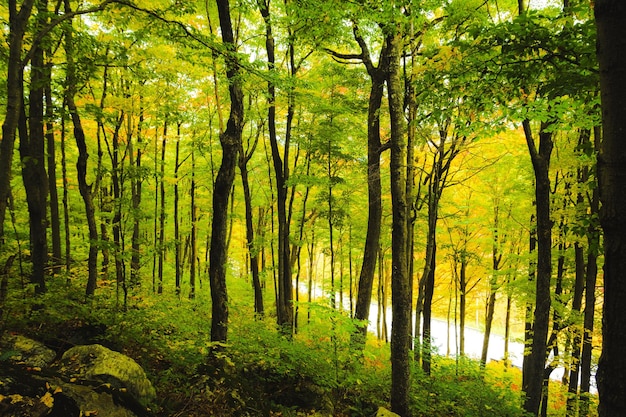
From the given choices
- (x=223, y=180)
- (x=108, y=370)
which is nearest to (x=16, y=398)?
(x=108, y=370)

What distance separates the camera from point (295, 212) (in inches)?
838

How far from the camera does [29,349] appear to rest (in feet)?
18.2

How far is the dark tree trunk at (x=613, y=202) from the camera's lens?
2.01 metres

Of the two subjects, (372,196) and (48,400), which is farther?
(372,196)

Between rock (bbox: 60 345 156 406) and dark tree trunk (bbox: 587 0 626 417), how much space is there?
17.5 ft

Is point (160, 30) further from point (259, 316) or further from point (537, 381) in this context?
point (537, 381)

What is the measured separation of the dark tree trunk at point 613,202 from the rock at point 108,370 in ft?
17.5

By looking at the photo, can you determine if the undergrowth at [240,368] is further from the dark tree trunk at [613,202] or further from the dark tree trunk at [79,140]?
the dark tree trunk at [613,202]

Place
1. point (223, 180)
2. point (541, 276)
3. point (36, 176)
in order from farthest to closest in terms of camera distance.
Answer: point (541, 276), point (36, 176), point (223, 180)

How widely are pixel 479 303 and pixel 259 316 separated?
3125 centimetres

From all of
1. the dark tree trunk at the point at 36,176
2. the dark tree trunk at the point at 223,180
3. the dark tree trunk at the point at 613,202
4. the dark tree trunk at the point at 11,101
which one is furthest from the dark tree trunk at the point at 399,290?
the dark tree trunk at the point at 36,176

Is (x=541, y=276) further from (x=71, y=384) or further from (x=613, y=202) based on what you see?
(x=71, y=384)

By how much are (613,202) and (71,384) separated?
5.68 m

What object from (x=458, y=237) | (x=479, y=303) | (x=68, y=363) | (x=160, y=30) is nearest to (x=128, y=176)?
(x=160, y=30)
